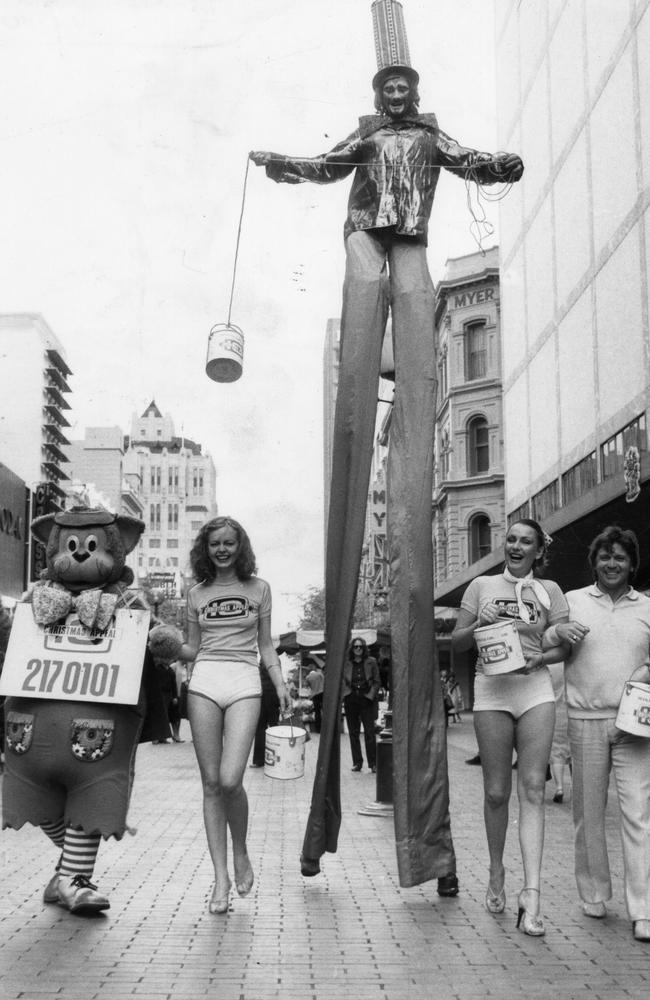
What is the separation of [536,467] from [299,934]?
2366 centimetres

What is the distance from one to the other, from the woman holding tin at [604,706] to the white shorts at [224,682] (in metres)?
1.52

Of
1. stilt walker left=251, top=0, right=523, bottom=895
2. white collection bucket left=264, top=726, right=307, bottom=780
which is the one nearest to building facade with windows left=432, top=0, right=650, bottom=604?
stilt walker left=251, top=0, right=523, bottom=895

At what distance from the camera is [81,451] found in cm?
11881

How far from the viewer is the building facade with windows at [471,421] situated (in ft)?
153

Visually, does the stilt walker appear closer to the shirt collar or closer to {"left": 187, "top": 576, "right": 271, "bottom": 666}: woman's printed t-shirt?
{"left": 187, "top": 576, "right": 271, "bottom": 666}: woman's printed t-shirt

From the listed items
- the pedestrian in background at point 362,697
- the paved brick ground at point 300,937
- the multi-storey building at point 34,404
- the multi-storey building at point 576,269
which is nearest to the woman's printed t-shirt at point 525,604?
the paved brick ground at point 300,937

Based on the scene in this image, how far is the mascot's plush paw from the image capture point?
614cm

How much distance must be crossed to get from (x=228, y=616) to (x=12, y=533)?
35.7 metres

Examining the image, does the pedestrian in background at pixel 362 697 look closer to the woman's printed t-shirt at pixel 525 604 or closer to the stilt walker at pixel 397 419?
the stilt walker at pixel 397 419

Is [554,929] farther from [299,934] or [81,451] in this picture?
[81,451]

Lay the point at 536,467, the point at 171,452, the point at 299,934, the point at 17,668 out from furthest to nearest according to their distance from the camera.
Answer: the point at 171,452
the point at 536,467
the point at 17,668
the point at 299,934

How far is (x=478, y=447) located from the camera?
Answer: 4781 cm

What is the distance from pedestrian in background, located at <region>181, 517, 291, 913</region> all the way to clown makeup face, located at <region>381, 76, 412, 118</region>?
2.88 meters

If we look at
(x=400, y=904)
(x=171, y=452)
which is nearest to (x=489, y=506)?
(x=400, y=904)
